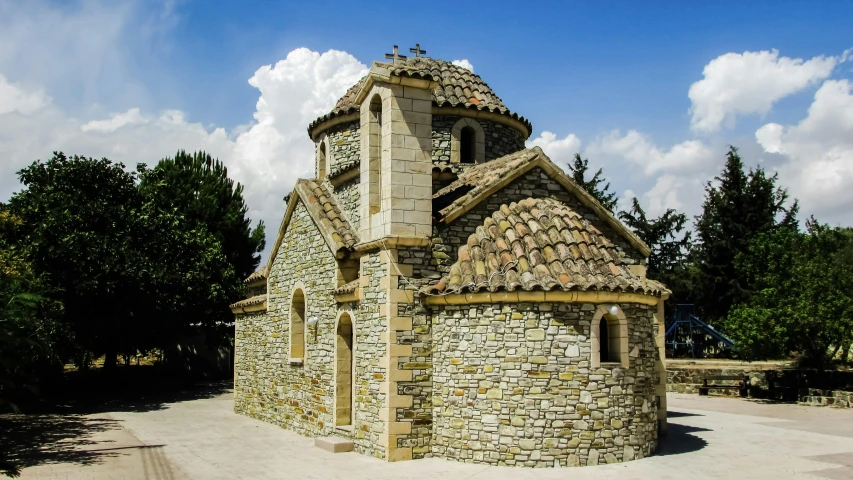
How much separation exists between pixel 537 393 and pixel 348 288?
445 cm

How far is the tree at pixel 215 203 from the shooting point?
3366cm

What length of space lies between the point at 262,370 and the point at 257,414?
126 cm

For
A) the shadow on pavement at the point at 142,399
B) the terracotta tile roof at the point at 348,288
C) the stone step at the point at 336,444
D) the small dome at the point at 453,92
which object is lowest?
the shadow on pavement at the point at 142,399

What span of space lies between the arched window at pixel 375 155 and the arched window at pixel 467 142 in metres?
3.49

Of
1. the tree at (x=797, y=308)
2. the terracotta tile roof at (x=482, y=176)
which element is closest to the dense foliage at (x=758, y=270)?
the tree at (x=797, y=308)

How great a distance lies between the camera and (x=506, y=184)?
13797 millimetres

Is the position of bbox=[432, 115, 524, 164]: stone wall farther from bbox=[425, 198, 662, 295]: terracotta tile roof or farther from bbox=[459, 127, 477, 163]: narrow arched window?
bbox=[425, 198, 662, 295]: terracotta tile roof

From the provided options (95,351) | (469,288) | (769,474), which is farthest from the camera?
(95,351)

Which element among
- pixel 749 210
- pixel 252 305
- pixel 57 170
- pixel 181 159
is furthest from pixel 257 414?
pixel 749 210

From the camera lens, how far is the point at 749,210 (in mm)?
32844

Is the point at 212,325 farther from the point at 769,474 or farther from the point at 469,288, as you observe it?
the point at 769,474

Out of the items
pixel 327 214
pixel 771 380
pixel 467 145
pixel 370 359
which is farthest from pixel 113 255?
pixel 771 380

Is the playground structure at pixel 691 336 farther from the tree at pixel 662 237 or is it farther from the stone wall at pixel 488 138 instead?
the stone wall at pixel 488 138

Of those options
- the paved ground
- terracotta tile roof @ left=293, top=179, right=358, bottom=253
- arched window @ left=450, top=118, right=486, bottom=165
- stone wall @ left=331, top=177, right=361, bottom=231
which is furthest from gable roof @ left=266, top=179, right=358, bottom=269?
the paved ground
